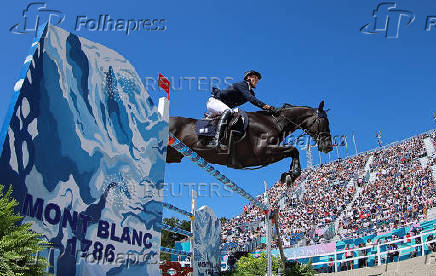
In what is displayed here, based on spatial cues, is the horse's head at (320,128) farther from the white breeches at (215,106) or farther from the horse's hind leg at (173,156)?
the horse's hind leg at (173,156)

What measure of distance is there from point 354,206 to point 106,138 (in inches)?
795

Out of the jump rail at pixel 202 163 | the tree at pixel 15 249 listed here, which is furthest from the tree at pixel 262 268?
the tree at pixel 15 249

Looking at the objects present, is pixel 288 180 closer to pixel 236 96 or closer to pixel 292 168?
pixel 292 168

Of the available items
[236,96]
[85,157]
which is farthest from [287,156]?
[85,157]

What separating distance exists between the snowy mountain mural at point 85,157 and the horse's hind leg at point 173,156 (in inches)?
40.5

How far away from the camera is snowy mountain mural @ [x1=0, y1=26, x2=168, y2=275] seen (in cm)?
199

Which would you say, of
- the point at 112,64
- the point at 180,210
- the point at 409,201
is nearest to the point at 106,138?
the point at 112,64

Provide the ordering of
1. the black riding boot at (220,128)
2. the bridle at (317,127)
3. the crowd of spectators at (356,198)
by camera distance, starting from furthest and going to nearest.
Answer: the crowd of spectators at (356,198) < the bridle at (317,127) < the black riding boot at (220,128)

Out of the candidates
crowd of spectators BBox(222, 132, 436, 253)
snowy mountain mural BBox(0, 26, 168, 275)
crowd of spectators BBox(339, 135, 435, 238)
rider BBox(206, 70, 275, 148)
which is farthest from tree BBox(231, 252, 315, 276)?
crowd of spectators BBox(339, 135, 435, 238)

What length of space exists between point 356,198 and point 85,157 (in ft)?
71.6

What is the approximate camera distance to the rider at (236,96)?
4.36 m

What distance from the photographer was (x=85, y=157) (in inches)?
95.3

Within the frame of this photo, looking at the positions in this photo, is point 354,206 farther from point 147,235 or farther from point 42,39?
point 42,39

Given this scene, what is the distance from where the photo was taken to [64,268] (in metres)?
2.18
